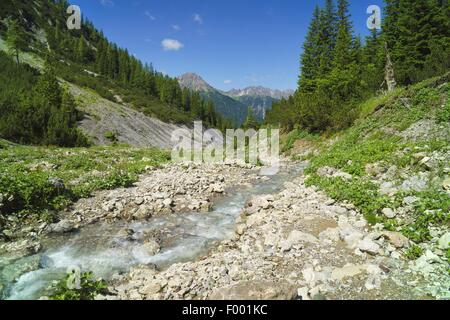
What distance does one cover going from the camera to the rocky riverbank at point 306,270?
4.85 metres

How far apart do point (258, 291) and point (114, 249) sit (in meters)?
4.61

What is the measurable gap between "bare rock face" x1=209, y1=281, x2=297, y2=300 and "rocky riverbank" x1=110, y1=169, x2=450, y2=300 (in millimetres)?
16

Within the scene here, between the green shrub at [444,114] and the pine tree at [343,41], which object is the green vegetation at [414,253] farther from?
the pine tree at [343,41]

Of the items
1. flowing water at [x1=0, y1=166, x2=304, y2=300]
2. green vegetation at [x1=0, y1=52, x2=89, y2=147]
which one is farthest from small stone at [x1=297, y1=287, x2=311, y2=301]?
green vegetation at [x1=0, y1=52, x2=89, y2=147]

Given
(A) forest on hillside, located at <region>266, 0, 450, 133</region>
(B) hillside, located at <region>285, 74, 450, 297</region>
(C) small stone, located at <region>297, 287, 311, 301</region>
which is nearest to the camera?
(C) small stone, located at <region>297, 287, 311, 301</region>

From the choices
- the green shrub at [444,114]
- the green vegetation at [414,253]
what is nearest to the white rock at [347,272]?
the green vegetation at [414,253]

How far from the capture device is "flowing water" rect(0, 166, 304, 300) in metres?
6.19

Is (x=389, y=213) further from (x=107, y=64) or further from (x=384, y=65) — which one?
(x=107, y=64)

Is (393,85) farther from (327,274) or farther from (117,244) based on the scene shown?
(117,244)

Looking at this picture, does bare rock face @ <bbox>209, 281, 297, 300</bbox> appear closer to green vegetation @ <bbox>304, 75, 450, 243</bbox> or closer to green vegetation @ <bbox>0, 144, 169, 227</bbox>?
green vegetation @ <bbox>304, 75, 450, 243</bbox>

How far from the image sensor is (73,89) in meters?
44.3

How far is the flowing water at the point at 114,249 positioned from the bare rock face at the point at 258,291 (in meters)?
2.49
